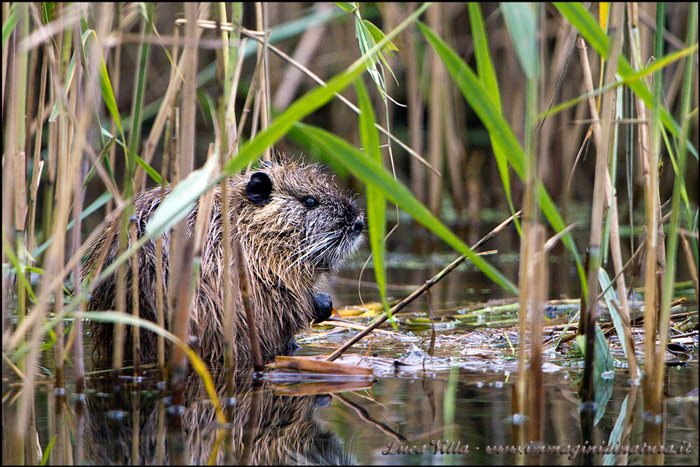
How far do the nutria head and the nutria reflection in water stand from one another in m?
0.76

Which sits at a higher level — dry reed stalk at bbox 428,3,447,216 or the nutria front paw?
dry reed stalk at bbox 428,3,447,216

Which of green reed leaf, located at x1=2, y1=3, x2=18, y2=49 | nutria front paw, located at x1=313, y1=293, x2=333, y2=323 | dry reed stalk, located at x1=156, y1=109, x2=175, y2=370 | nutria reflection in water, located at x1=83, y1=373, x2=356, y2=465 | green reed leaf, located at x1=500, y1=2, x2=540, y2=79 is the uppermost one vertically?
green reed leaf, located at x1=2, y1=3, x2=18, y2=49

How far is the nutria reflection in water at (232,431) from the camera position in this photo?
1.70 meters

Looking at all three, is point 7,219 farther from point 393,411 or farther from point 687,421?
point 687,421

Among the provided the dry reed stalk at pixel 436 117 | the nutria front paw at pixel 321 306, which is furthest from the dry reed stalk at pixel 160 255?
the dry reed stalk at pixel 436 117

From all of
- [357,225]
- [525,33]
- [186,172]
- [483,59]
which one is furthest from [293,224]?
[525,33]

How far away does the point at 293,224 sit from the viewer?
3053 mm

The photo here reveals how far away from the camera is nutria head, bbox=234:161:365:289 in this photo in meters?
2.94

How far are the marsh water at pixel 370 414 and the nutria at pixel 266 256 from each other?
6.1 inches

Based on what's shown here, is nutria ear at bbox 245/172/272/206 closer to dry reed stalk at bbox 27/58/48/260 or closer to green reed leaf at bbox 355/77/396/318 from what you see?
dry reed stalk at bbox 27/58/48/260

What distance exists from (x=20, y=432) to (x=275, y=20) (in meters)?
5.70

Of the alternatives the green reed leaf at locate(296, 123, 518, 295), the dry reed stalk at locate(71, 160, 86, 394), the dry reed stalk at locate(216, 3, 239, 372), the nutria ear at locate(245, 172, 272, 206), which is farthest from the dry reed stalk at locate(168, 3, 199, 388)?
the nutria ear at locate(245, 172, 272, 206)

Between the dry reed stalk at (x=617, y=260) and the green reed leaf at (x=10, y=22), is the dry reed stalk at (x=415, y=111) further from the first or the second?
the green reed leaf at (x=10, y=22)

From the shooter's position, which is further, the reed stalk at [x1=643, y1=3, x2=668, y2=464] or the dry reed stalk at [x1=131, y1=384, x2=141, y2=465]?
the reed stalk at [x1=643, y1=3, x2=668, y2=464]
